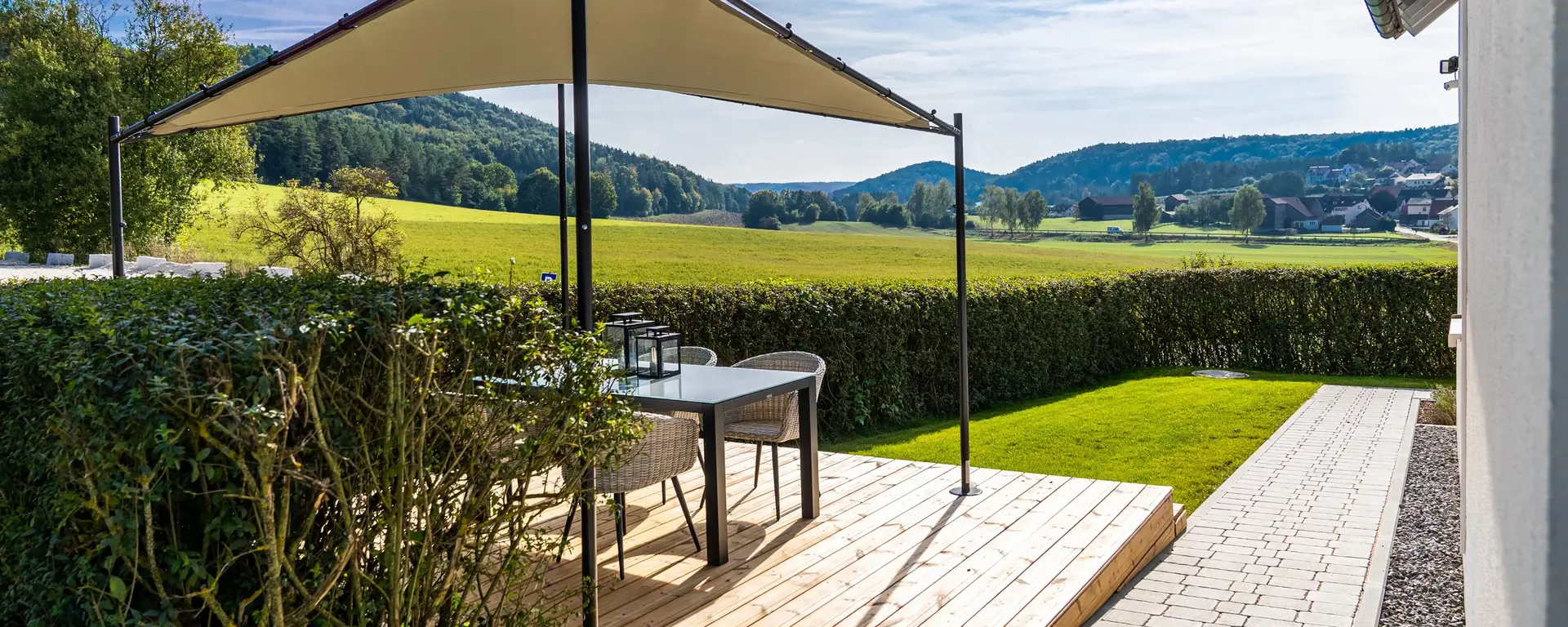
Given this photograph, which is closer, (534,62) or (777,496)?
(534,62)

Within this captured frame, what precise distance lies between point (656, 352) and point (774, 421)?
789 millimetres

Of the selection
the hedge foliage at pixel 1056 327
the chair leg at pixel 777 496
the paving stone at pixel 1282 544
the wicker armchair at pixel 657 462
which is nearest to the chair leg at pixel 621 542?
the wicker armchair at pixel 657 462

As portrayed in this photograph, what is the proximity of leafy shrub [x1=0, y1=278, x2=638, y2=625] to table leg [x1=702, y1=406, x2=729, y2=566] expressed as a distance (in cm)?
126

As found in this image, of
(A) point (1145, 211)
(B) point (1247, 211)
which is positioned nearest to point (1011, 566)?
(B) point (1247, 211)

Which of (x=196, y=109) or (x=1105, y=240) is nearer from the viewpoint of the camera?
(x=196, y=109)

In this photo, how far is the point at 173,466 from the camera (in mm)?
1877

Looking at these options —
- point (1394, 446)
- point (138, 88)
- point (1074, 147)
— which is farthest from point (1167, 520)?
point (1074, 147)

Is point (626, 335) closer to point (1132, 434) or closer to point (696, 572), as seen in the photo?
point (696, 572)

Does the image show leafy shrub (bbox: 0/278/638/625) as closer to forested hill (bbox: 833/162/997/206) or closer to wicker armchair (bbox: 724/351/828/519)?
wicker armchair (bbox: 724/351/828/519)

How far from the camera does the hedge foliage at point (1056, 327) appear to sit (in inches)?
332

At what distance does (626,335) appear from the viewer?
4520 mm

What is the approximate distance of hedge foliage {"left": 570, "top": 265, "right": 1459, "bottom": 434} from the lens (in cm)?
842

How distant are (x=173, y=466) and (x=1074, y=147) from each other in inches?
1860

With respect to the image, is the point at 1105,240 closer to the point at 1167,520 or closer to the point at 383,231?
the point at 383,231
